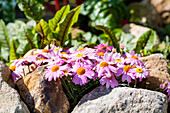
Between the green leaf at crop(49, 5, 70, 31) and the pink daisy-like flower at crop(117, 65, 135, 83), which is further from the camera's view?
the green leaf at crop(49, 5, 70, 31)

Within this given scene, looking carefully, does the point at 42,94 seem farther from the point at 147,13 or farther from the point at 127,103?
the point at 147,13

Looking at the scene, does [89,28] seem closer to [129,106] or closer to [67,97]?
[67,97]

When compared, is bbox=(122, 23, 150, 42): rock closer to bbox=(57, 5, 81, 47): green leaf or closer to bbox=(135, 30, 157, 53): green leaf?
bbox=(135, 30, 157, 53): green leaf

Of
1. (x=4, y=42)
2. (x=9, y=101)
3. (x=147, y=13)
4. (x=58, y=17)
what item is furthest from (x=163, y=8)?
(x=9, y=101)

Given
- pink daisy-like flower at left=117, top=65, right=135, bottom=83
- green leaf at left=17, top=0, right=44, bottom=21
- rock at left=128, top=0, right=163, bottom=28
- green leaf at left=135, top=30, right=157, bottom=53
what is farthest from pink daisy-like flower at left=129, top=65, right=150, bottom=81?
rock at left=128, top=0, right=163, bottom=28

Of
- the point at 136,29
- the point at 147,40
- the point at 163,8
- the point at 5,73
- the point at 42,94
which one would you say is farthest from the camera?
the point at 163,8

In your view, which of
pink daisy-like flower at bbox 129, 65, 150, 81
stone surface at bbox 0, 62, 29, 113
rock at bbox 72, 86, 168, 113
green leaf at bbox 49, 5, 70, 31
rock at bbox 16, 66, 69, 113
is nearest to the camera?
stone surface at bbox 0, 62, 29, 113
